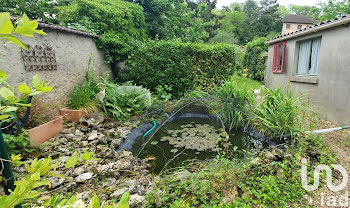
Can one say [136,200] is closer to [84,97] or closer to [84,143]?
[84,143]

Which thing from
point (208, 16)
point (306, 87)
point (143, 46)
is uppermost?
point (208, 16)

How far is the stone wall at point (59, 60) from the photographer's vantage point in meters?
3.08

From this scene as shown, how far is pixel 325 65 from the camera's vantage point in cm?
434

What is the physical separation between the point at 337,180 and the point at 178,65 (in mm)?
4982

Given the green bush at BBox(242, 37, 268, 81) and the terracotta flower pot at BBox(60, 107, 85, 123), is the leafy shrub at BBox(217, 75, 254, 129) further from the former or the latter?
the green bush at BBox(242, 37, 268, 81)

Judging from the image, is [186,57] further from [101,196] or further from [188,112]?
[101,196]

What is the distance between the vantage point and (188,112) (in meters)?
5.38

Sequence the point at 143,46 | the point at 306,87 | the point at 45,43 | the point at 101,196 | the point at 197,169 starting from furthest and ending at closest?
the point at 143,46 < the point at 306,87 < the point at 45,43 < the point at 197,169 < the point at 101,196

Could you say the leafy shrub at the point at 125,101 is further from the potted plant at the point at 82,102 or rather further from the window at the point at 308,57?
the window at the point at 308,57

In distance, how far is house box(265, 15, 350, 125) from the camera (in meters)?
3.77

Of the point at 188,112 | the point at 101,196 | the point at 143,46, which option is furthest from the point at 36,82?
the point at 143,46

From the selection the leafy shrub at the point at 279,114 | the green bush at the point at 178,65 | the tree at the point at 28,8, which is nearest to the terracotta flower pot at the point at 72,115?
the green bush at the point at 178,65

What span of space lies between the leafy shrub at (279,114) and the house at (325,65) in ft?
1.25

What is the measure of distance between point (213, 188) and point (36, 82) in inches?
71.4
